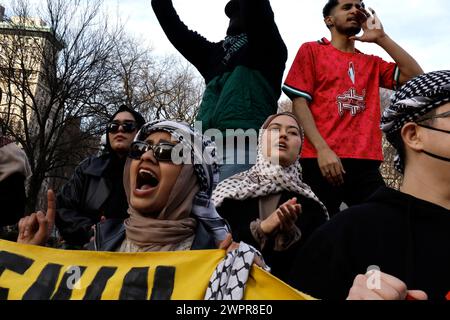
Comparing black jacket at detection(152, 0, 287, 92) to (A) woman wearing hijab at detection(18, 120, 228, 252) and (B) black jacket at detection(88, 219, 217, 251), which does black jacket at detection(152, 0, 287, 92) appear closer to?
(A) woman wearing hijab at detection(18, 120, 228, 252)

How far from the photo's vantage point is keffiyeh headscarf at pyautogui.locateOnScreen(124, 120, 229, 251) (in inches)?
100

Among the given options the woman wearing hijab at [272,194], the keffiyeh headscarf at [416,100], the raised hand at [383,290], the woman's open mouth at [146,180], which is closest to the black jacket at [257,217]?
the woman wearing hijab at [272,194]

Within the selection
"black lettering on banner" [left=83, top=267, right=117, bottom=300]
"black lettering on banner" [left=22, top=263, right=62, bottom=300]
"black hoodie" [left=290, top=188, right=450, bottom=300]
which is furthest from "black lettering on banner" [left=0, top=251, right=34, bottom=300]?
"black hoodie" [left=290, top=188, right=450, bottom=300]

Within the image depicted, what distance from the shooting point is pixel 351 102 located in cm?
390

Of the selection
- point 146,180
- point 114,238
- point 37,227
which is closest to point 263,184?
point 146,180

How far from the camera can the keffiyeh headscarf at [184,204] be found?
8.34 feet

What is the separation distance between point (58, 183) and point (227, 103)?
23209 millimetres

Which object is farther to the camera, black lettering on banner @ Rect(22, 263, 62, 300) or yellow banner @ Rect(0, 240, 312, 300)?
black lettering on banner @ Rect(22, 263, 62, 300)

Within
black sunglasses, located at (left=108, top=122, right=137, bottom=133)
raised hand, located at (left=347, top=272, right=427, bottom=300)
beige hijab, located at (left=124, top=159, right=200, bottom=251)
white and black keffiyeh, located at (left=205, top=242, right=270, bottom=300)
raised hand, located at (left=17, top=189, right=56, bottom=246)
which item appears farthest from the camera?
black sunglasses, located at (left=108, top=122, right=137, bottom=133)

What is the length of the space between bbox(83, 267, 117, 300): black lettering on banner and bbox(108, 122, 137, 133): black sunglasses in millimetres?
2645

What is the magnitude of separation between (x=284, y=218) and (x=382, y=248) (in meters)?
0.80

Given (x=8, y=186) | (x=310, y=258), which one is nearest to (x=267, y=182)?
(x=310, y=258)

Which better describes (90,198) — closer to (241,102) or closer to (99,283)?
(241,102)
